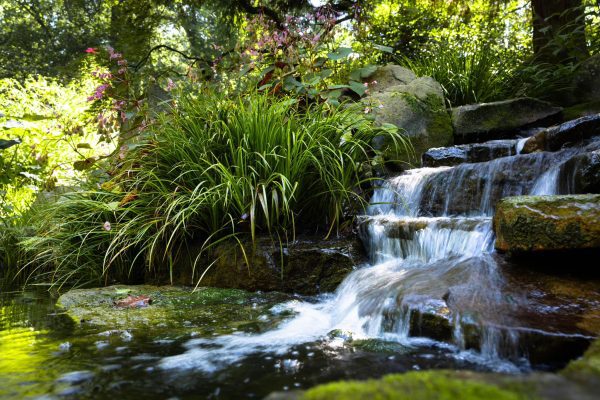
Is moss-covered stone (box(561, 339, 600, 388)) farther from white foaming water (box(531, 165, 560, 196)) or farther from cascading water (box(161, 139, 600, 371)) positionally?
white foaming water (box(531, 165, 560, 196))

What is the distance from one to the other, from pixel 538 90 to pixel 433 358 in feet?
17.8

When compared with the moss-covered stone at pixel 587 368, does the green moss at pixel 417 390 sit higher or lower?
higher

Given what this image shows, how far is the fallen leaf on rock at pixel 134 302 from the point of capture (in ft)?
8.57

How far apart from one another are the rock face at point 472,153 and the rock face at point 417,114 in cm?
30

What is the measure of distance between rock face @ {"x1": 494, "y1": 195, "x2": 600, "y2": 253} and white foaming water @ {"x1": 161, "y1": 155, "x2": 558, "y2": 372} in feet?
0.64

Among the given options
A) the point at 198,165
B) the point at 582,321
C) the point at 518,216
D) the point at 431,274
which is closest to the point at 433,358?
the point at 582,321

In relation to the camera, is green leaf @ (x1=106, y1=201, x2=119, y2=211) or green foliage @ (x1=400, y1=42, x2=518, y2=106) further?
green foliage @ (x1=400, y1=42, x2=518, y2=106)

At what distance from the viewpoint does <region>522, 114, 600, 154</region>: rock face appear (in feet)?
11.7

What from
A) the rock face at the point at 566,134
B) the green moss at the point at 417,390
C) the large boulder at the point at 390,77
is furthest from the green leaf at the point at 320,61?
the green moss at the point at 417,390

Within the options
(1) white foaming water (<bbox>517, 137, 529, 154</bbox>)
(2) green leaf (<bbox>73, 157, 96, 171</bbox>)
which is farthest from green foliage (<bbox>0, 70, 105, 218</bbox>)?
(1) white foaming water (<bbox>517, 137, 529, 154</bbox>)

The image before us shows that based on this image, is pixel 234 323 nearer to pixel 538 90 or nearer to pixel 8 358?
pixel 8 358

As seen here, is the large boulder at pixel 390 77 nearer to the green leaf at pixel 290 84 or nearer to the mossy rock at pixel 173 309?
the green leaf at pixel 290 84

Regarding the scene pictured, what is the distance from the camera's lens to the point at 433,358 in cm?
162

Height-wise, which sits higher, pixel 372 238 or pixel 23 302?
pixel 372 238
